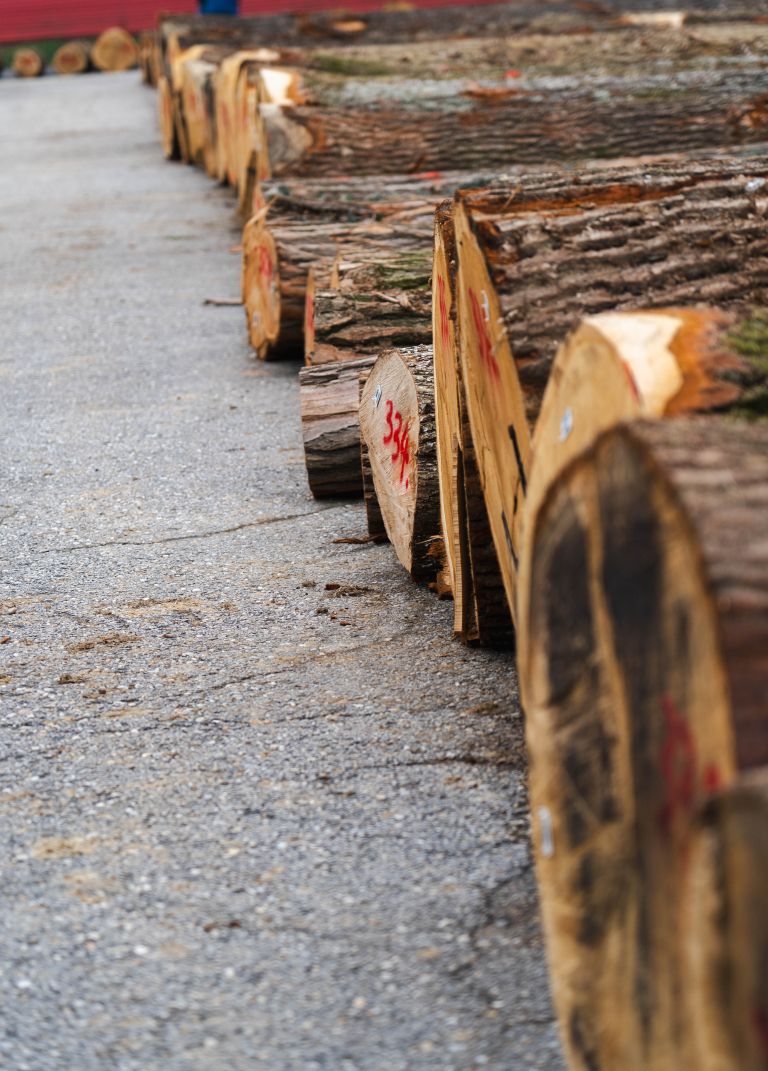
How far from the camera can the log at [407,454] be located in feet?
11.1

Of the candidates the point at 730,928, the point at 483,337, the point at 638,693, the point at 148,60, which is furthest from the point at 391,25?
the point at 730,928

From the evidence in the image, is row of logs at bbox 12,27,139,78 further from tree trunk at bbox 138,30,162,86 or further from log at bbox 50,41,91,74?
tree trunk at bbox 138,30,162,86

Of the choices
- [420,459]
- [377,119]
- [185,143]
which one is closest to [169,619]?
[420,459]

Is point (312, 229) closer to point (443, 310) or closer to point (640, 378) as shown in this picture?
point (443, 310)

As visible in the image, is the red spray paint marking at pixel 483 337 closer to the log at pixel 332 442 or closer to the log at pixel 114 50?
the log at pixel 332 442

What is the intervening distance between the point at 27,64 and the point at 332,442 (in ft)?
84.1

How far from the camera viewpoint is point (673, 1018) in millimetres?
1290

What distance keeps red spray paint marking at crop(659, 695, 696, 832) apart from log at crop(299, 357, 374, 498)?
2978 mm

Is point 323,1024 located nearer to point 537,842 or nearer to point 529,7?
point 537,842

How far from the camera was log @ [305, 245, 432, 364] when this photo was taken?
4902 mm

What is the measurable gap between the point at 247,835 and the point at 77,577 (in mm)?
1552

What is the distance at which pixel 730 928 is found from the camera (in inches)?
44.6

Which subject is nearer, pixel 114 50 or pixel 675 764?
pixel 675 764

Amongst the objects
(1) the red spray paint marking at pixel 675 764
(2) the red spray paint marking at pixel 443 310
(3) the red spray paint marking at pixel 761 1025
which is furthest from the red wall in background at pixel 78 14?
(3) the red spray paint marking at pixel 761 1025
